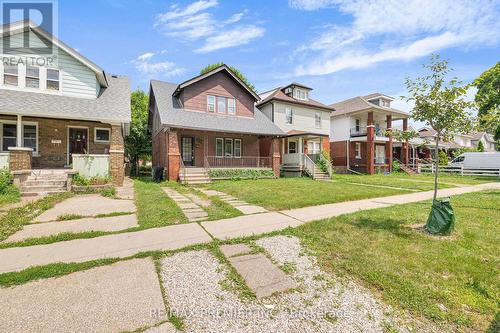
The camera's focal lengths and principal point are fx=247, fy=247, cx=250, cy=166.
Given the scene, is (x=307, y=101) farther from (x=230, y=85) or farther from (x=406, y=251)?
(x=406, y=251)

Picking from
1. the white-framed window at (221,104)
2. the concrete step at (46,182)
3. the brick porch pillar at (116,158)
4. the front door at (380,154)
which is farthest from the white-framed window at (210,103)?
the front door at (380,154)

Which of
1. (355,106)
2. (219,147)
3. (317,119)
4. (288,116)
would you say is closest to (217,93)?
(219,147)

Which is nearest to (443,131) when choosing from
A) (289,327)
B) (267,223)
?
(267,223)

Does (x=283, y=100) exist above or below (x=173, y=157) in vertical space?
above

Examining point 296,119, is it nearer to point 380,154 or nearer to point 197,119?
point 197,119

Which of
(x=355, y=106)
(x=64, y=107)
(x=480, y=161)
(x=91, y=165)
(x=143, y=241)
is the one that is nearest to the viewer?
(x=143, y=241)

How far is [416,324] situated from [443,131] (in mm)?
5082

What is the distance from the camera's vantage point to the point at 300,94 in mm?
24641

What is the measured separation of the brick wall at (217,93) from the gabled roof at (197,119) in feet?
1.84

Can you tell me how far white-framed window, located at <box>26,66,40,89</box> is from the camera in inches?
509

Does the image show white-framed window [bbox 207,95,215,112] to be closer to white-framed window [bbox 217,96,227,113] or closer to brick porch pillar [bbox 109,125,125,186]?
white-framed window [bbox 217,96,227,113]

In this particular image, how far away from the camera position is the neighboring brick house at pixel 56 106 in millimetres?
12117

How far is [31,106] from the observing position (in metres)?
11.6

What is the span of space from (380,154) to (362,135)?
454 cm
